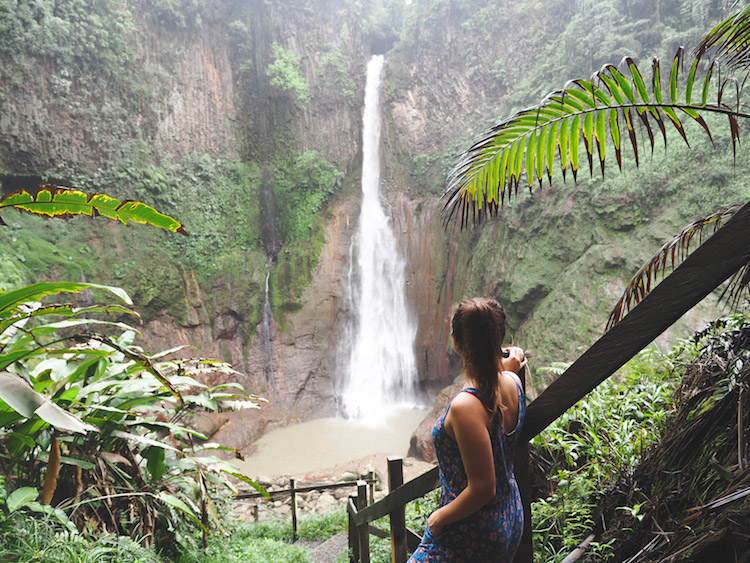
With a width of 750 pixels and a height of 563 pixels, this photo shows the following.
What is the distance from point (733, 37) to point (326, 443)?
966cm

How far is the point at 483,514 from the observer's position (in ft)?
3.75

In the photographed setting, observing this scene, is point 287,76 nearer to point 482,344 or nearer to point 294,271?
point 294,271

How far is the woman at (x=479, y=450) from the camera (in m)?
1.06

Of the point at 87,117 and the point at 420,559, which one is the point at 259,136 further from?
the point at 420,559

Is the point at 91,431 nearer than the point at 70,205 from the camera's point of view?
No

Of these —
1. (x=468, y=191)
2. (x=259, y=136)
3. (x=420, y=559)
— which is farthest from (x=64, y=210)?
(x=259, y=136)

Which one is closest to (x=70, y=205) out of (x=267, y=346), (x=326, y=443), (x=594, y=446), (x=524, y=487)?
(x=524, y=487)

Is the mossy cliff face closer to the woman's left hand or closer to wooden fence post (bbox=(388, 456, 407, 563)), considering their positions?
wooden fence post (bbox=(388, 456, 407, 563))

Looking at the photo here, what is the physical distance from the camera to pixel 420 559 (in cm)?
125

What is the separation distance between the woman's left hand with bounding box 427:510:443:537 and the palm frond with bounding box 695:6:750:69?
5.90ft

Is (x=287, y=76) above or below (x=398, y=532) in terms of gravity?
above

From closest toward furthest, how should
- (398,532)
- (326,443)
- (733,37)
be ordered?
(733,37) < (398,532) < (326,443)

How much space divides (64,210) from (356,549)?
3.14 m

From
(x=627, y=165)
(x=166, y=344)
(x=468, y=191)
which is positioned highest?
(x=627, y=165)
